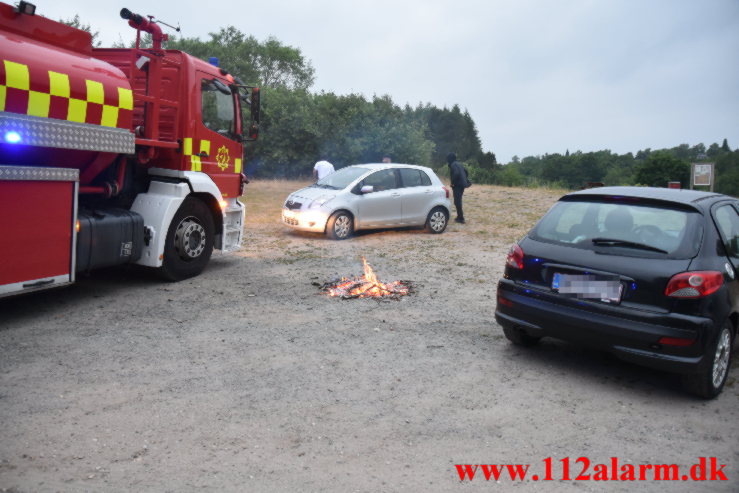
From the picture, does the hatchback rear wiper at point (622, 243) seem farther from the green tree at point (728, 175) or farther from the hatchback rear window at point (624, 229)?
the green tree at point (728, 175)

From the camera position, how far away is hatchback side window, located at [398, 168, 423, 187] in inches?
496

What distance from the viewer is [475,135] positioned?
283 ft

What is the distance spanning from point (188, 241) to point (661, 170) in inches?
2694

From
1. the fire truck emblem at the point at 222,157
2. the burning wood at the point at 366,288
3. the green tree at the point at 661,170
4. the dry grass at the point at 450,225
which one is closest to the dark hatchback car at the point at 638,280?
the burning wood at the point at 366,288

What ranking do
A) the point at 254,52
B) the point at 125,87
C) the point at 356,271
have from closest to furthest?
the point at 125,87
the point at 356,271
the point at 254,52

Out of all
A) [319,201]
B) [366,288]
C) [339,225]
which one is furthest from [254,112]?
[339,225]

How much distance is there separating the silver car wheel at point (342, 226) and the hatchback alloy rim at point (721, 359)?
8139 mm

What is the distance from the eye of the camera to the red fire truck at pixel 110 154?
5.13 m

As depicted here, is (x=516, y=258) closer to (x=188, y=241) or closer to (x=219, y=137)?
(x=188, y=241)

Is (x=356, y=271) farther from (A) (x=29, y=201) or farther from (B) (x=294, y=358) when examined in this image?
(A) (x=29, y=201)

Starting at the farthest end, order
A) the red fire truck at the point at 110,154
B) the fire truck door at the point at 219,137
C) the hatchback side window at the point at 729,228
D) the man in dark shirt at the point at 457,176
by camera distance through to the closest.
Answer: the man in dark shirt at the point at 457,176
the fire truck door at the point at 219,137
the red fire truck at the point at 110,154
the hatchback side window at the point at 729,228

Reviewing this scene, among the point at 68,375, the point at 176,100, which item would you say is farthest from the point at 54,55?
the point at 68,375

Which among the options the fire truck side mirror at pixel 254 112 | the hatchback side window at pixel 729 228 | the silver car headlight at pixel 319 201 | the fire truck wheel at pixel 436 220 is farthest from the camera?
the fire truck wheel at pixel 436 220

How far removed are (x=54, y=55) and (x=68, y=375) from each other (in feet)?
10.5
